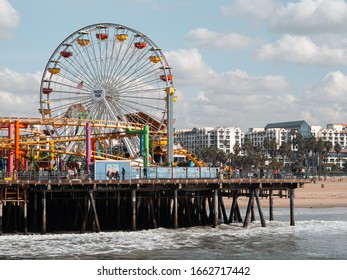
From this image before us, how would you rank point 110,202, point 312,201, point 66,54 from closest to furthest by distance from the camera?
→ point 110,202 < point 66,54 < point 312,201

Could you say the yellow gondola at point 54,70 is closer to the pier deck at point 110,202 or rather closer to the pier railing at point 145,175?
the pier deck at point 110,202

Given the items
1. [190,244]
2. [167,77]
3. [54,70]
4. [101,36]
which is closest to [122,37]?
[101,36]

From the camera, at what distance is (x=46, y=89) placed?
278 feet

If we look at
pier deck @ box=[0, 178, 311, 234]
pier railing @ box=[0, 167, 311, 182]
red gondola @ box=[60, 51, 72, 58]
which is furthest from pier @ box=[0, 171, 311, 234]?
red gondola @ box=[60, 51, 72, 58]

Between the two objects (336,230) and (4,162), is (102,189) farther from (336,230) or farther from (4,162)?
(4,162)

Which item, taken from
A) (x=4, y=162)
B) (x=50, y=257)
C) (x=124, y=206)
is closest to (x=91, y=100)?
(x=4, y=162)

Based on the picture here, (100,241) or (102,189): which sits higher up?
(102,189)

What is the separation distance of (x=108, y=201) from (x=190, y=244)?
54.5 ft

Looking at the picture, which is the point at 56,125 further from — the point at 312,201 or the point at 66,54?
the point at 312,201

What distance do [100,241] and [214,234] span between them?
32.0 feet

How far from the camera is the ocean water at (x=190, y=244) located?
46.1 m

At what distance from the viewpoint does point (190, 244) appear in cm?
5156

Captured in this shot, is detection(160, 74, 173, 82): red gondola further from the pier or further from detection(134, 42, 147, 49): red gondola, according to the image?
the pier

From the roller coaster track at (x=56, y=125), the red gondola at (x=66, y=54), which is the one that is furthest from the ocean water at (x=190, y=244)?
the red gondola at (x=66, y=54)
